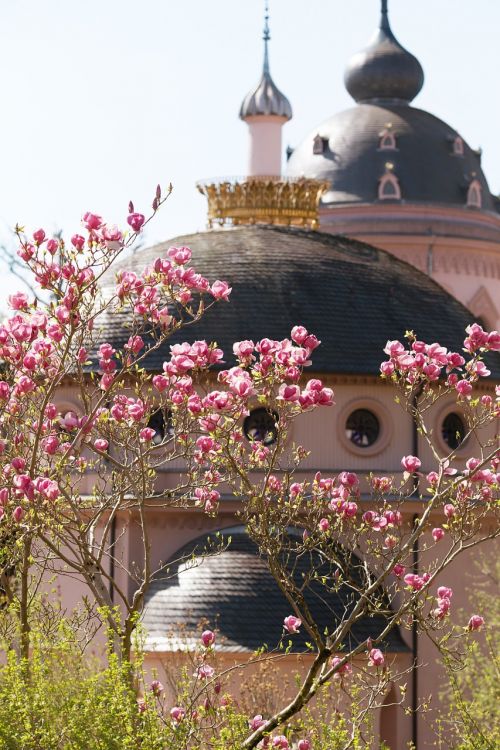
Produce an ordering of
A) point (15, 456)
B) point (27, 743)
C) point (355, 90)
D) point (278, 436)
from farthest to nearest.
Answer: point (355, 90)
point (15, 456)
point (278, 436)
point (27, 743)

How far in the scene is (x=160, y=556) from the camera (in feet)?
113

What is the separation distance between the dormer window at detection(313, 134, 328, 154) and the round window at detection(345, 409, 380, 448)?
34721 millimetres

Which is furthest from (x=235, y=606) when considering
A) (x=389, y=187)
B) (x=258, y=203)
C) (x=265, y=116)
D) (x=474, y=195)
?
(x=474, y=195)

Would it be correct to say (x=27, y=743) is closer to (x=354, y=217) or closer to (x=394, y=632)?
(x=394, y=632)

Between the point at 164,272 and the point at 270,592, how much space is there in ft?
49.5

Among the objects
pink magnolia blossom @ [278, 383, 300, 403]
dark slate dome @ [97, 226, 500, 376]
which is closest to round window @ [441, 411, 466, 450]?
dark slate dome @ [97, 226, 500, 376]

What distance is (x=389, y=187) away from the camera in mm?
66562

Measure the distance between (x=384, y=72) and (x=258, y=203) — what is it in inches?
1251

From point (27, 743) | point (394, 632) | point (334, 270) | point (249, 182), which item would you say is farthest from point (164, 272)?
point (249, 182)

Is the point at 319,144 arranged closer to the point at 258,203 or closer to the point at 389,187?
the point at 389,187

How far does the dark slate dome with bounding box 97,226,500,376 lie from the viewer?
34688 mm

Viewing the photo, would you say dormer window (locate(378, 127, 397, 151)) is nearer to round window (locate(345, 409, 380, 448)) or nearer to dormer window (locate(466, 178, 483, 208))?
dormer window (locate(466, 178, 483, 208))

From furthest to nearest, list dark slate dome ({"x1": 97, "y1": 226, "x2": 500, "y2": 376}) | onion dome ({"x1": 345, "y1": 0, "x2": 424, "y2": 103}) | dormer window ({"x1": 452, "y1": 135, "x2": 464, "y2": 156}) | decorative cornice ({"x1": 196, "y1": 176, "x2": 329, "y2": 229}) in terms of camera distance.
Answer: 1. onion dome ({"x1": 345, "y1": 0, "x2": 424, "y2": 103})
2. dormer window ({"x1": 452, "y1": 135, "x2": 464, "y2": 156})
3. decorative cornice ({"x1": 196, "y1": 176, "x2": 329, "y2": 229})
4. dark slate dome ({"x1": 97, "y1": 226, "x2": 500, "y2": 376})

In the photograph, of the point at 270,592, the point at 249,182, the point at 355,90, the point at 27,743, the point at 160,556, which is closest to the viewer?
the point at 27,743
